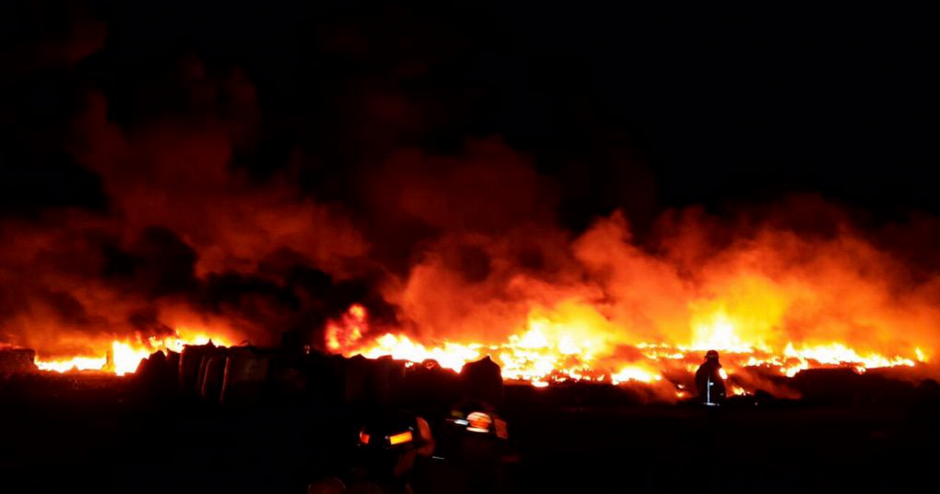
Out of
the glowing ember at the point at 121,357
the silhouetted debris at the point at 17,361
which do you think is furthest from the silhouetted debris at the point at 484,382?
the silhouetted debris at the point at 17,361

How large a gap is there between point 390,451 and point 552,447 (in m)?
3.85

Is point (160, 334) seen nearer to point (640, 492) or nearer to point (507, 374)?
point (507, 374)

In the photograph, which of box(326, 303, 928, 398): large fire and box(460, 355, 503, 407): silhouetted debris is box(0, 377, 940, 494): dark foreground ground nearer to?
box(460, 355, 503, 407): silhouetted debris

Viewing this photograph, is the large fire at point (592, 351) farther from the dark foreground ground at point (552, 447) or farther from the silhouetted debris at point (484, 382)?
the silhouetted debris at point (484, 382)

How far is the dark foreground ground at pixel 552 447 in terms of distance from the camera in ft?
28.0

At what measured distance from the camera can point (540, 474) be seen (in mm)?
8711

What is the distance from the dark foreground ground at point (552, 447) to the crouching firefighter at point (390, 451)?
3.60ft

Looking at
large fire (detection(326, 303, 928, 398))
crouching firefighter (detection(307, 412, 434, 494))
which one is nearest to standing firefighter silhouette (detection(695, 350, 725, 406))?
large fire (detection(326, 303, 928, 398))

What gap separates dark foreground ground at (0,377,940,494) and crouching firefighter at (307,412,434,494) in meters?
1.10

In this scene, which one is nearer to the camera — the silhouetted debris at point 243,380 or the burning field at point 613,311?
the silhouetted debris at point 243,380

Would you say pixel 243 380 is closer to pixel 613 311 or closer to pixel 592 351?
pixel 592 351

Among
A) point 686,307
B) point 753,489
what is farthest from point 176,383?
point 686,307

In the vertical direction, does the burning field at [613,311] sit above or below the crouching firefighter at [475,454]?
above

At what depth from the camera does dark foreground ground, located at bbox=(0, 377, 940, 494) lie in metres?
8.53
